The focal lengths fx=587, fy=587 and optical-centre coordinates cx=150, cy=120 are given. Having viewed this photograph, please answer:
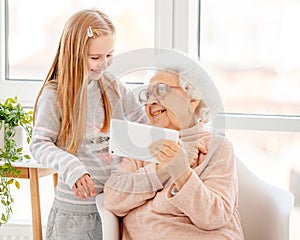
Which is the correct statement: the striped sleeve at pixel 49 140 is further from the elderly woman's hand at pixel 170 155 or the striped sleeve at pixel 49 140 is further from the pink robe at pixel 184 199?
the elderly woman's hand at pixel 170 155

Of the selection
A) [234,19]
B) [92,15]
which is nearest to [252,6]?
[234,19]

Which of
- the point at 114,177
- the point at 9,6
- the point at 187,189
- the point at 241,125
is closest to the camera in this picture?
the point at 187,189

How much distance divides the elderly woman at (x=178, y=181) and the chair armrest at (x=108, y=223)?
2 centimetres

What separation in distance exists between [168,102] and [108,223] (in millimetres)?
455

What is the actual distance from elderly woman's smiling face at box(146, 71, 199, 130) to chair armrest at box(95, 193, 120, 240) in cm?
37

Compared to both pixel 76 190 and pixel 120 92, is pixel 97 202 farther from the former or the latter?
pixel 120 92

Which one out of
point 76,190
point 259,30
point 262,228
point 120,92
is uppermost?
point 259,30

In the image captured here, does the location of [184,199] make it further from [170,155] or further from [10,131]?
[10,131]

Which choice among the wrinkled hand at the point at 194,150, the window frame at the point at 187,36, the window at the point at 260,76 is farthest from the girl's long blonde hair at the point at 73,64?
the window at the point at 260,76

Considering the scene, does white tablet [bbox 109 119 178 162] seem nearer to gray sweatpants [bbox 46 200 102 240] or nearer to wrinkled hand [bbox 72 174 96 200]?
wrinkled hand [bbox 72 174 96 200]

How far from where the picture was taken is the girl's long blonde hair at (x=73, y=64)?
1777 mm

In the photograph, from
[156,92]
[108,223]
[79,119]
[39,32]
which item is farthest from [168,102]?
[39,32]

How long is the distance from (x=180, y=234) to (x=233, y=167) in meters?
0.25

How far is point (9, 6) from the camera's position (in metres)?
2.61
